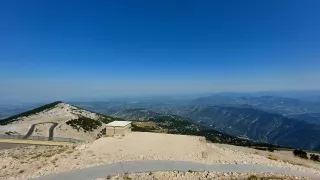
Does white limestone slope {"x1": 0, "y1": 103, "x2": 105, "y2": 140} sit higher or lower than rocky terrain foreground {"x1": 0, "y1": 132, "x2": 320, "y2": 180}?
lower

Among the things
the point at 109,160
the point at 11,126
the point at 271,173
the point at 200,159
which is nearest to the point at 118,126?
the point at 109,160

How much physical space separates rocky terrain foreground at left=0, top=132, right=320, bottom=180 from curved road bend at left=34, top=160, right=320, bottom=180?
1.01 m

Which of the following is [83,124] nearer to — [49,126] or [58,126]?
[58,126]

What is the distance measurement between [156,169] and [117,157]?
15.9ft

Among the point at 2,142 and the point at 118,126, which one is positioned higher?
the point at 118,126

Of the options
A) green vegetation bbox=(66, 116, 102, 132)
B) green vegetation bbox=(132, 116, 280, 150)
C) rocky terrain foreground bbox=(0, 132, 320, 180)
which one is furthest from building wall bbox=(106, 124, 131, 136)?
green vegetation bbox=(132, 116, 280, 150)

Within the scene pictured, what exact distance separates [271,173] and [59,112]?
2678 inches

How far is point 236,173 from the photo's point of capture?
62.6 ft

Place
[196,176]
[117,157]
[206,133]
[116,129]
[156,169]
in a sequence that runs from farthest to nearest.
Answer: [206,133]
[116,129]
[117,157]
[156,169]
[196,176]

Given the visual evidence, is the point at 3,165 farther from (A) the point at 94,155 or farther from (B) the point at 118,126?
(B) the point at 118,126

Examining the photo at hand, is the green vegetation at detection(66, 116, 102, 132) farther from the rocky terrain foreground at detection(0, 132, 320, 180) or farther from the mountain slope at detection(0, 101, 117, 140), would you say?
the rocky terrain foreground at detection(0, 132, 320, 180)

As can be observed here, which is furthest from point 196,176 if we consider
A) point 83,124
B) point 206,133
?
point 206,133

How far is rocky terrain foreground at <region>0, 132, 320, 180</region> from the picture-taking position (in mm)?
20064

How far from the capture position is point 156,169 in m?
19.8
